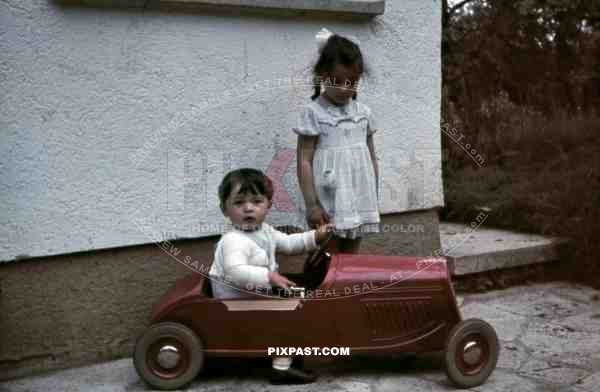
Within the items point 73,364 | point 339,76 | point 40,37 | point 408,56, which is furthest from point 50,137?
point 408,56

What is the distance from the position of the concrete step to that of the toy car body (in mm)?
1208

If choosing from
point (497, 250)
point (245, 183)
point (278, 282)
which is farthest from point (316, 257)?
point (497, 250)

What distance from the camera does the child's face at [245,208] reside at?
2418 mm

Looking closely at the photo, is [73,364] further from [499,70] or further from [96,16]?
[499,70]

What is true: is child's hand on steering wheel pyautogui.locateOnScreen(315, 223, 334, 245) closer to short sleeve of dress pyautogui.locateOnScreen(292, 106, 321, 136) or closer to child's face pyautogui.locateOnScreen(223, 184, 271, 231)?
child's face pyautogui.locateOnScreen(223, 184, 271, 231)

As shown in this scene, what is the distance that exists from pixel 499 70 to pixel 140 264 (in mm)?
7569

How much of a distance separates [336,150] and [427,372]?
1.04 meters

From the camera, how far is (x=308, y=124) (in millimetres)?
2664

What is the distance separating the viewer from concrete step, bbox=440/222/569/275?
357cm

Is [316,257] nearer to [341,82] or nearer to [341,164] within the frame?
[341,164]

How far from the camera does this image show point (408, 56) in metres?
3.28

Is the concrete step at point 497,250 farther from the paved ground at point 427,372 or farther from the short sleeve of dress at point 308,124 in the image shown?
the short sleeve of dress at point 308,124

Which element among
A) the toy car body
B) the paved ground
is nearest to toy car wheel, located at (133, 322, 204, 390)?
the toy car body

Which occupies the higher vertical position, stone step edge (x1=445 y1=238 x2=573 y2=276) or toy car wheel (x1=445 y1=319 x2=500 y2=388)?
stone step edge (x1=445 y1=238 x2=573 y2=276)
